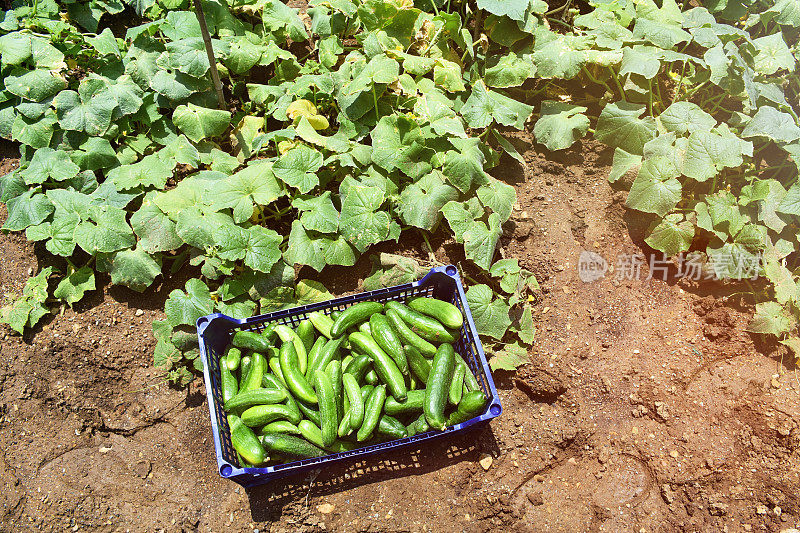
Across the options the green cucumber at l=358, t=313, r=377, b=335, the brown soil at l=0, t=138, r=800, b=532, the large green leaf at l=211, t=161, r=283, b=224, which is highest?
the large green leaf at l=211, t=161, r=283, b=224

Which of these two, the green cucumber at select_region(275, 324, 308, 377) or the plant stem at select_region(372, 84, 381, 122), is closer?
the green cucumber at select_region(275, 324, 308, 377)

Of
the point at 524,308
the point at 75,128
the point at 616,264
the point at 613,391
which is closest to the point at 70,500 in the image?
the point at 75,128

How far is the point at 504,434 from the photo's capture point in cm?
379

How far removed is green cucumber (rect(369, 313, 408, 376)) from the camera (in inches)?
137

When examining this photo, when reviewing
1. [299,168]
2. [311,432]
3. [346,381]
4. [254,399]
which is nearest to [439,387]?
[346,381]

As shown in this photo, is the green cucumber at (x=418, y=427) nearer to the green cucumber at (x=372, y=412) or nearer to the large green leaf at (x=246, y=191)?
the green cucumber at (x=372, y=412)

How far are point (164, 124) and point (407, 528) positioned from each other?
12.4ft

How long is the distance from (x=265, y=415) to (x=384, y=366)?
816mm

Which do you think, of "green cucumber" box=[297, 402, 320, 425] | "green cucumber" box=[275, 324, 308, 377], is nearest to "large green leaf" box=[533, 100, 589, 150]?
"green cucumber" box=[275, 324, 308, 377]

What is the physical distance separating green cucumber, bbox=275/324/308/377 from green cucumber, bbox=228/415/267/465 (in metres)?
0.52

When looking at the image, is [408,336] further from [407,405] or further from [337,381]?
[337,381]

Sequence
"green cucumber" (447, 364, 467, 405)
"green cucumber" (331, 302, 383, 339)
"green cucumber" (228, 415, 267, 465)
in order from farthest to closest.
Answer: "green cucumber" (331, 302, 383, 339) → "green cucumber" (447, 364, 467, 405) → "green cucumber" (228, 415, 267, 465)

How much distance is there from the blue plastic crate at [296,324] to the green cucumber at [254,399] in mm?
110

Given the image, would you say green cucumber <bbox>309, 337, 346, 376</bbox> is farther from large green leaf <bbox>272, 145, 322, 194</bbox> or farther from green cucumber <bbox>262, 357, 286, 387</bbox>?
large green leaf <bbox>272, 145, 322, 194</bbox>
